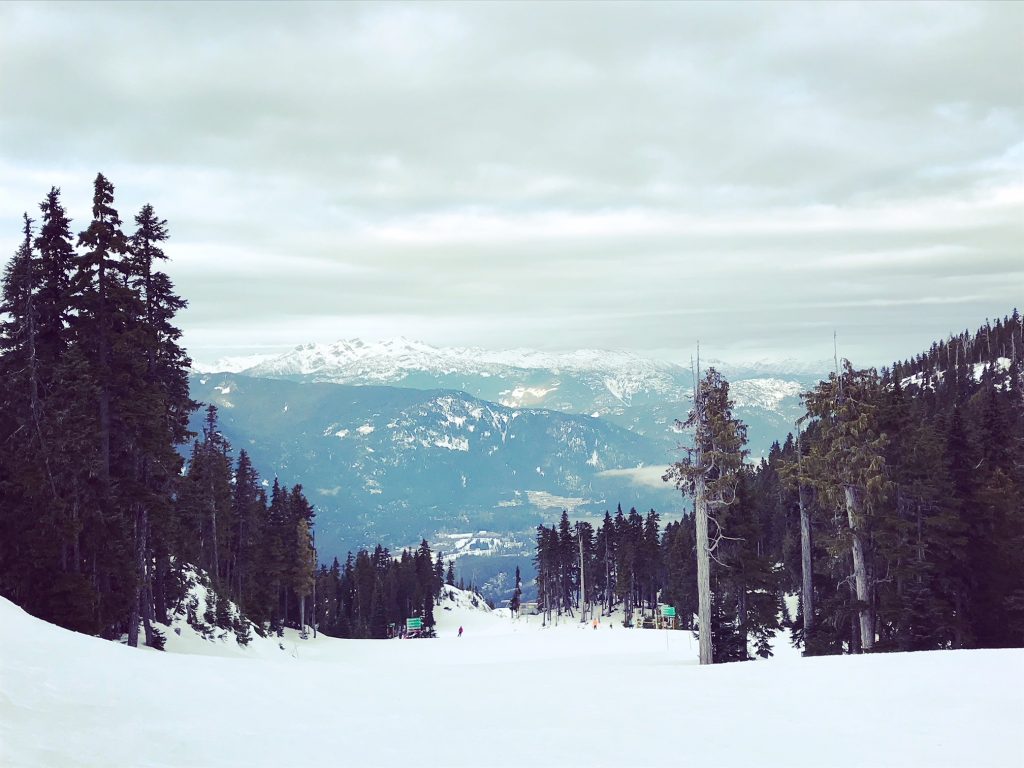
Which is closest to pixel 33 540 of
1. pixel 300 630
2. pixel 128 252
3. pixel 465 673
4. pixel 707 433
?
pixel 128 252

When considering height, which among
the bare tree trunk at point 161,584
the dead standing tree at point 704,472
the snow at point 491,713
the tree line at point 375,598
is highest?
the dead standing tree at point 704,472

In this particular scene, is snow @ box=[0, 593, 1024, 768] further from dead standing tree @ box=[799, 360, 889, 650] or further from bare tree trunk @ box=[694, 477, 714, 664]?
dead standing tree @ box=[799, 360, 889, 650]

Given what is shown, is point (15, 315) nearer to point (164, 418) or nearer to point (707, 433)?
point (164, 418)

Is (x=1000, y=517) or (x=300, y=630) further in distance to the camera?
(x=300, y=630)

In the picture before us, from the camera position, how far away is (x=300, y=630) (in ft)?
298

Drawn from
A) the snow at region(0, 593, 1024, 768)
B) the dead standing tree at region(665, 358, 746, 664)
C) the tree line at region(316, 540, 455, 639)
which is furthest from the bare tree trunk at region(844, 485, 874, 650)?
the tree line at region(316, 540, 455, 639)

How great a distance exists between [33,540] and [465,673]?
17.3 m

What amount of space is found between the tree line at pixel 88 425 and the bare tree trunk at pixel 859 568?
29.3m

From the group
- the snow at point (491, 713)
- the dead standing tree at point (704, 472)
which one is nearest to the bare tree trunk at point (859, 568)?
the dead standing tree at point (704, 472)

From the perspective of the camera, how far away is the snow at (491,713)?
1148cm

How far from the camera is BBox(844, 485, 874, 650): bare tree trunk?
3453cm

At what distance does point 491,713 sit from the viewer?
622 inches

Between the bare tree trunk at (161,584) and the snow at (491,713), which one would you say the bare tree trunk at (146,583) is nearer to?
the bare tree trunk at (161,584)

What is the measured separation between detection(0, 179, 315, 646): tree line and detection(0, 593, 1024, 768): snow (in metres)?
10.3
